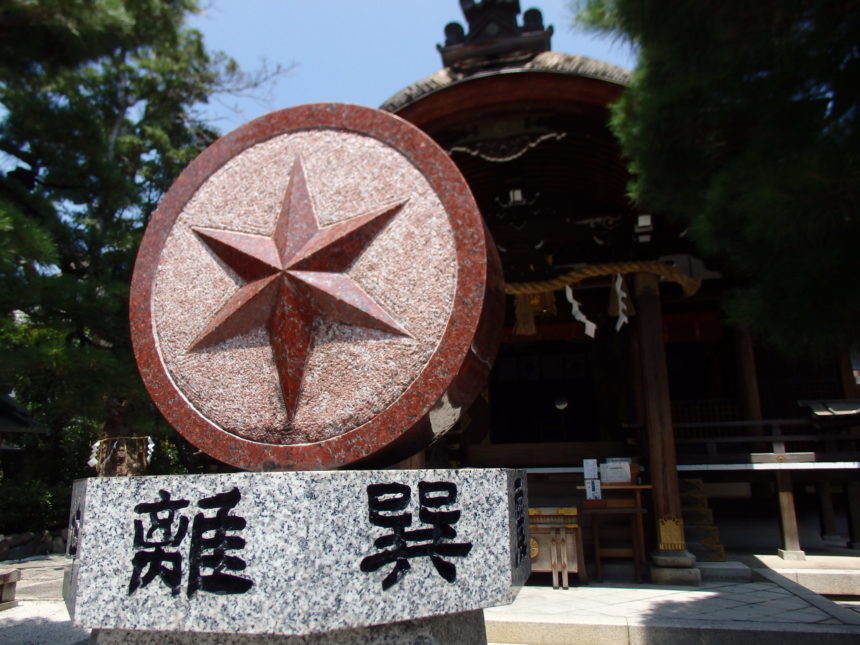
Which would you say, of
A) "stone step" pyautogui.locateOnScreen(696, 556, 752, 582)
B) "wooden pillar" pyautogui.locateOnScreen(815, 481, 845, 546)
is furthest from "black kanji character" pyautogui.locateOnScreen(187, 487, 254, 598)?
"wooden pillar" pyautogui.locateOnScreen(815, 481, 845, 546)

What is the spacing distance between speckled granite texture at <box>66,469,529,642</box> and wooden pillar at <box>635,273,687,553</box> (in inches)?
185

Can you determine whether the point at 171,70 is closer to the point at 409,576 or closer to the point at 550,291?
the point at 550,291

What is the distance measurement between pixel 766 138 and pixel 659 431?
3.95 metres

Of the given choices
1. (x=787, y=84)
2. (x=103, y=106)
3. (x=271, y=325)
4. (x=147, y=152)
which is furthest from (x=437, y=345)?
(x=147, y=152)

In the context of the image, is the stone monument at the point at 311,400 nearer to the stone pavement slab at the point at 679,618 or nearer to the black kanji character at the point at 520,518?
the black kanji character at the point at 520,518

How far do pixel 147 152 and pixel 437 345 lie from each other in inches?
563

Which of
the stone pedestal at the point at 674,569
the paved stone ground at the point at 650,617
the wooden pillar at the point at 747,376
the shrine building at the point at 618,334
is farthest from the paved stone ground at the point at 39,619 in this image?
the wooden pillar at the point at 747,376

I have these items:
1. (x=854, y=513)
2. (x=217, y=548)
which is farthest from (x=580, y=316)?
(x=217, y=548)

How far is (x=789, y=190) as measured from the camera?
8.59ft

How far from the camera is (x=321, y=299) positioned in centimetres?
259

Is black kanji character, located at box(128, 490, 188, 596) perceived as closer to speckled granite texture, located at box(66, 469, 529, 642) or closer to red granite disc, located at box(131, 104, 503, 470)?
speckled granite texture, located at box(66, 469, 529, 642)

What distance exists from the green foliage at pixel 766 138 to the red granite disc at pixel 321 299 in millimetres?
1375

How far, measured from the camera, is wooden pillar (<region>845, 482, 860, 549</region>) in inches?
306

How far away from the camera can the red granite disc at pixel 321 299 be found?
2473mm
